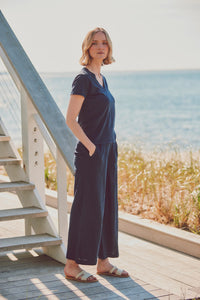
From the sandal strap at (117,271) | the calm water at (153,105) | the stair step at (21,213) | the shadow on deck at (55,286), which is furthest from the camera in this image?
the calm water at (153,105)

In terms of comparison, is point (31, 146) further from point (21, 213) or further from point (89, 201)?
point (89, 201)

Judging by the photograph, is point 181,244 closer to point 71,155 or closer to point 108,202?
point 108,202

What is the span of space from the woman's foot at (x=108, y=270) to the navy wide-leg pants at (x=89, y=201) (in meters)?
0.20

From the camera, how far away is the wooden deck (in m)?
3.74

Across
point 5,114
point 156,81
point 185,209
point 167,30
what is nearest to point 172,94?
point 167,30

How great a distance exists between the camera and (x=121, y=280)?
4.03 m

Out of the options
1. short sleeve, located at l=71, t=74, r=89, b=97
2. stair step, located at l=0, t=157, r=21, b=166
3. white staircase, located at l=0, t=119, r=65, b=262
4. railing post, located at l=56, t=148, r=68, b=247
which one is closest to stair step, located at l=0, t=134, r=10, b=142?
white staircase, located at l=0, t=119, r=65, b=262

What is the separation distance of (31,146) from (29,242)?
75 cm

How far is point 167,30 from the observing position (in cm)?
5616

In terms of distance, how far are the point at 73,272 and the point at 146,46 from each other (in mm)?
55725

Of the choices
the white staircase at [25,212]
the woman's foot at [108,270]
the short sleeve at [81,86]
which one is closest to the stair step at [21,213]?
the white staircase at [25,212]

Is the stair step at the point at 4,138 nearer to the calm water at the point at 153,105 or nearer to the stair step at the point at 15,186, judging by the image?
the stair step at the point at 15,186

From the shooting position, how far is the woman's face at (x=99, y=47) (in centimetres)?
383

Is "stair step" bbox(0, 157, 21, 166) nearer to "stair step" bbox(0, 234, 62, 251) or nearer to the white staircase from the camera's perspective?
the white staircase
